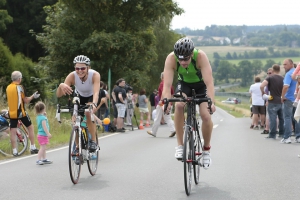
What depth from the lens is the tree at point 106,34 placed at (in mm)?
30938

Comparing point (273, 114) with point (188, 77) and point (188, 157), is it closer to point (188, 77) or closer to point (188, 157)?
point (188, 77)

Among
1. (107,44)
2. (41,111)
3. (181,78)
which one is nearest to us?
(181,78)

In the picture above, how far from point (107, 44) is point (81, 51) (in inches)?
92.2

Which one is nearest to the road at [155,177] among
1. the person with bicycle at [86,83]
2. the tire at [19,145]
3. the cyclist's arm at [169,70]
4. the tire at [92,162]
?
the tire at [92,162]

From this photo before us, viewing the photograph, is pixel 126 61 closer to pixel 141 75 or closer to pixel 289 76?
pixel 141 75

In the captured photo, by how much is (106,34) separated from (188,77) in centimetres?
2233

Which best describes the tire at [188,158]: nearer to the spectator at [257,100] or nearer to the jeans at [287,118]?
the jeans at [287,118]

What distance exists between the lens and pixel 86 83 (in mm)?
9719

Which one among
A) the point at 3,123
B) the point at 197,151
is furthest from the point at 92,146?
the point at 3,123

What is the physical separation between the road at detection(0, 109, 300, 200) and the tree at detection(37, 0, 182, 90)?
1696cm

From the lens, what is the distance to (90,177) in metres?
9.59

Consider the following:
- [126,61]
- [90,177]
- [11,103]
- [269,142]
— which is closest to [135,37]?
[126,61]

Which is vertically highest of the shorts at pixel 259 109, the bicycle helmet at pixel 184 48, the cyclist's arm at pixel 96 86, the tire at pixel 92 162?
the bicycle helmet at pixel 184 48

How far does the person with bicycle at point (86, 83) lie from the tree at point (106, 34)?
20404 mm
